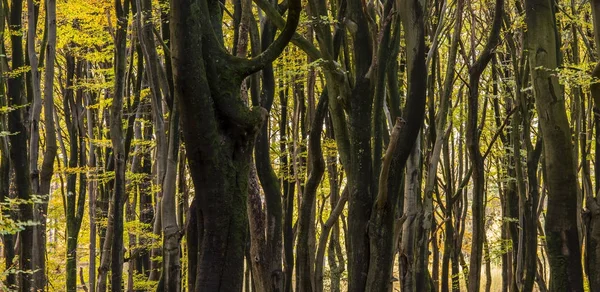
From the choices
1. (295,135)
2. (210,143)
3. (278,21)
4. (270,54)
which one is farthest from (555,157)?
(295,135)

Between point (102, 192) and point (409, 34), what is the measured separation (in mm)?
13586

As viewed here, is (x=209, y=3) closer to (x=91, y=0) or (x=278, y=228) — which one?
(x=278, y=228)

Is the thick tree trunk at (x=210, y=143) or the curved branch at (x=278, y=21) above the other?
the curved branch at (x=278, y=21)

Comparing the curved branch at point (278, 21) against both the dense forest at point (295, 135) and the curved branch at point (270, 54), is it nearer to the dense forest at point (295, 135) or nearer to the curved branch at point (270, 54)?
the dense forest at point (295, 135)

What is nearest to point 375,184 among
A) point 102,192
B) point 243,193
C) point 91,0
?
point 243,193

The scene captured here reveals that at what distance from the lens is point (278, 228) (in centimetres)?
1184

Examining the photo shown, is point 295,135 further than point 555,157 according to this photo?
Yes

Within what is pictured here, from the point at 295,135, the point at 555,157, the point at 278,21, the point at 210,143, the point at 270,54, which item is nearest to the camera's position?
the point at 210,143

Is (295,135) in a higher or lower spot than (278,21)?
lower

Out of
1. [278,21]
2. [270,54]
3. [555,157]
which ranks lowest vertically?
[555,157]

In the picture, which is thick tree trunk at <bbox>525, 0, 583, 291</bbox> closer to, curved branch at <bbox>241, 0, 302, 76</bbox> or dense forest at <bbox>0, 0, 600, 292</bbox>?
dense forest at <bbox>0, 0, 600, 292</bbox>

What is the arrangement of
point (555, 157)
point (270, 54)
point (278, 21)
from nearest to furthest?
point (270, 54)
point (555, 157)
point (278, 21)

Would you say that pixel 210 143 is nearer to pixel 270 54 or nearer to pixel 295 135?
pixel 270 54

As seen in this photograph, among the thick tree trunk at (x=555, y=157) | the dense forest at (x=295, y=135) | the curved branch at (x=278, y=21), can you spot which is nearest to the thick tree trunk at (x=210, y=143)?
the dense forest at (x=295, y=135)
